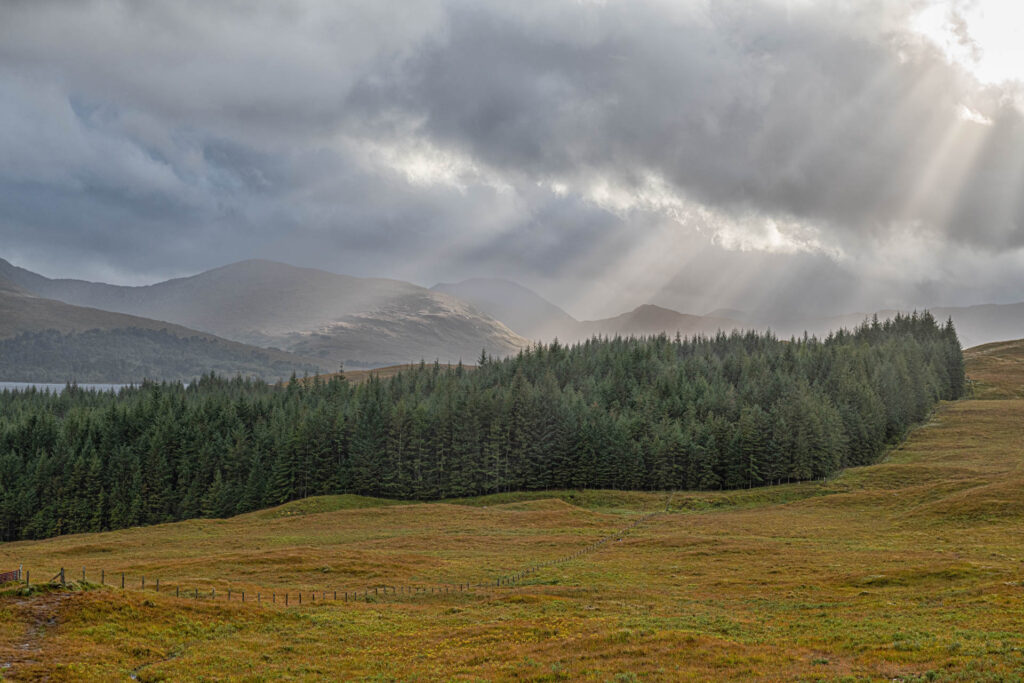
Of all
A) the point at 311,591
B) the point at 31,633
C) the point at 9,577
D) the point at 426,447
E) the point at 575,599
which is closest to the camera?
the point at 31,633

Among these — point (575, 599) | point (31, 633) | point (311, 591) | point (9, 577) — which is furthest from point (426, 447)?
point (31, 633)

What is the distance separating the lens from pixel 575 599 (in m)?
51.6

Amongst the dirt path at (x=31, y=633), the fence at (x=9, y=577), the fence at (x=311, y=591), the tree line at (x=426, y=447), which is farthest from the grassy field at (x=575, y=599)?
the tree line at (x=426, y=447)

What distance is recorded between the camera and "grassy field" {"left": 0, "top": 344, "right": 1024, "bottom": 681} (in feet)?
103

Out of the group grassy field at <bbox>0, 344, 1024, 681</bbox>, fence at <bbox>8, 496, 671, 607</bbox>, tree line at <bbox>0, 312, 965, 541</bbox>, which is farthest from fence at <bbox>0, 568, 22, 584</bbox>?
tree line at <bbox>0, 312, 965, 541</bbox>

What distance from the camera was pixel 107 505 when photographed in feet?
454

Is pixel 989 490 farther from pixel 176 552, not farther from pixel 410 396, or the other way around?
pixel 410 396

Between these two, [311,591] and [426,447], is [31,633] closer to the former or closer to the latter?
[311,591]

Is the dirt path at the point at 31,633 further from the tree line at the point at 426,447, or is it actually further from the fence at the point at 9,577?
the tree line at the point at 426,447

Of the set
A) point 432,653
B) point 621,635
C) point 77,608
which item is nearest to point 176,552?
point 77,608

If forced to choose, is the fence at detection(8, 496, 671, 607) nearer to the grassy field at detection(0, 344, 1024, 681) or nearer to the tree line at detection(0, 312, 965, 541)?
the grassy field at detection(0, 344, 1024, 681)

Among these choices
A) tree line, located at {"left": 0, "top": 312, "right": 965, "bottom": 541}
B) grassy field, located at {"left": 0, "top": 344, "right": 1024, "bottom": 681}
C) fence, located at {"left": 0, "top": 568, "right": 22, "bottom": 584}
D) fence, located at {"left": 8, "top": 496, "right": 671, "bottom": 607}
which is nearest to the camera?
grassy field, located at {"left": 0, "top": 344, "right": 1024, "bottom": 681}

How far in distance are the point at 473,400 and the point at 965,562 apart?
381 ft

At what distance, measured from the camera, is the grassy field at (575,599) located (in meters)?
31.5
